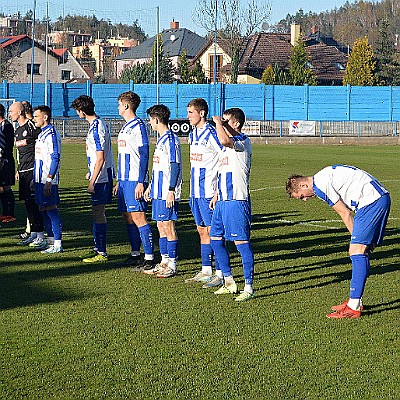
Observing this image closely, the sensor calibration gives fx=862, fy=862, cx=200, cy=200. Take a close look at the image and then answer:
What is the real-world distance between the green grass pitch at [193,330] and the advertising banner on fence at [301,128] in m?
36.8

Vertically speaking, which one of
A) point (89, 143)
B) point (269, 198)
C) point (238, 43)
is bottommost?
point (269, 198)

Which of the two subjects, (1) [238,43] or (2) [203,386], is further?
(1) [238,43]

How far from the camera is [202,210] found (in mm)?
9594

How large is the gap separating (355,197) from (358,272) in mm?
701

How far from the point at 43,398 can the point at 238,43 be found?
69206 millimetres

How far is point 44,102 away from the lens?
2052 inches

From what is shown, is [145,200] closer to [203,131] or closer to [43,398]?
[203,131]

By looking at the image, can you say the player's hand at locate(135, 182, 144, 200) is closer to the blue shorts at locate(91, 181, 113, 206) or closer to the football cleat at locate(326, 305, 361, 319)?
the blue shorts at locate(91, 181, 113, 206)

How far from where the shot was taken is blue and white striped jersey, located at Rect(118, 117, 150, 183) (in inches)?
394

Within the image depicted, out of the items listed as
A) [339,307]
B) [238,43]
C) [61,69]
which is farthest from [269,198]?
[61,69]

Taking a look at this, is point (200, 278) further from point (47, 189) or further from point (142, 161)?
point (47, 189)

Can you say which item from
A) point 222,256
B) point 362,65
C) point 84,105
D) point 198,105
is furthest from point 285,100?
point 222,256

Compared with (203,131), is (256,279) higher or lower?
lower

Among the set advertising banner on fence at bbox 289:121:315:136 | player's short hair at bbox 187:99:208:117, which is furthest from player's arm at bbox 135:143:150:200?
advertising banner on fence at bbox 289:121:315:136
